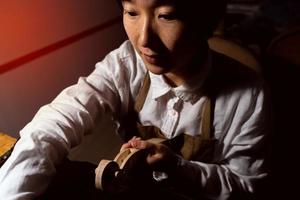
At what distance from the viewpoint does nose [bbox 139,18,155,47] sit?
786 millimetres

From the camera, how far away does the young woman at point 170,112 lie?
0.81m

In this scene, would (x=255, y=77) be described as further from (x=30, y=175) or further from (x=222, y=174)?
(x=30, y=175)

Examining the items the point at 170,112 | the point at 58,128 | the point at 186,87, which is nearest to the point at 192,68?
the point at 186,87

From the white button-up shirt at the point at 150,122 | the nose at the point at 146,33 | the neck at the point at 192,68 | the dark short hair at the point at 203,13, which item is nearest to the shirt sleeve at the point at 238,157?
the white button-up shirt at the point at 150,122

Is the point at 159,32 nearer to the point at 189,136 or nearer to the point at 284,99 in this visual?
the point at 189,136

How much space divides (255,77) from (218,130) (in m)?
0.20

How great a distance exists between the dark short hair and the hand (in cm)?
32

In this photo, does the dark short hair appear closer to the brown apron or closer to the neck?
the neck

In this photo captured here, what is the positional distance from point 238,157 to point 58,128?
55cm

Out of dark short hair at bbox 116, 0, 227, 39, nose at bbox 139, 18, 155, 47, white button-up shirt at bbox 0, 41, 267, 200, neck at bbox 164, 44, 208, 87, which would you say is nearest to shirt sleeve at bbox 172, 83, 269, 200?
white button-up shirt at bbox 0, 41, 267, 200

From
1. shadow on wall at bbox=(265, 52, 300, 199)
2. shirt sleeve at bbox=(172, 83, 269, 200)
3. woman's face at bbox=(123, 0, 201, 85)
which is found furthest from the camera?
shadow on wall at bbox=(265, 52, 300, 199)

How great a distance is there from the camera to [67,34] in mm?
1572

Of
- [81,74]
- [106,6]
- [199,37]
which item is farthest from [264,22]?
[199,37]

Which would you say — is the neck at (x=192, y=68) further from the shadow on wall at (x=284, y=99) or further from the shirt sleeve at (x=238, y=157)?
the shadow on wall at (x=284, y=99)
